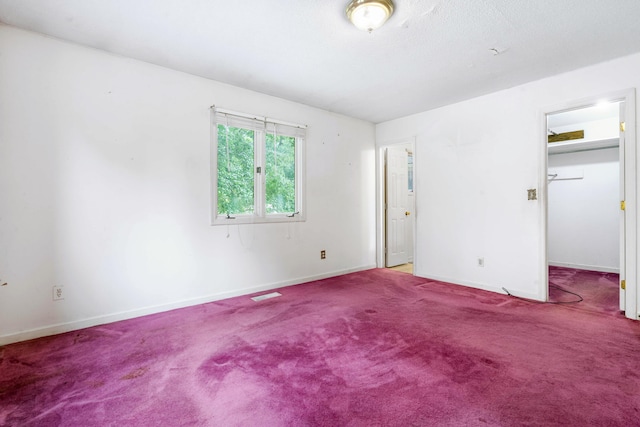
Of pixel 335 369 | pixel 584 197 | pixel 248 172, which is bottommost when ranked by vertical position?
pixel 335 369

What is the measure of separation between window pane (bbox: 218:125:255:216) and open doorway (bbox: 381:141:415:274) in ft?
8.31

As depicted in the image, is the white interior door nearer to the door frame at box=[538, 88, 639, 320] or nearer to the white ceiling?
the door frame at box=[538, 88, 639, 320]

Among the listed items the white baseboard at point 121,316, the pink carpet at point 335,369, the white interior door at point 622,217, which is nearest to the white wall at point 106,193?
the white baseboard at point 121,316

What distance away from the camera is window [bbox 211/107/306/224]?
3.51 metres

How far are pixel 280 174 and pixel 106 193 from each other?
1.96 m

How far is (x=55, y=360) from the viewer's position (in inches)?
84.0

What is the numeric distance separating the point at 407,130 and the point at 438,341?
3388 mm

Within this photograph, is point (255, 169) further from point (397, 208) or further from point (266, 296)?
point (397, 208)

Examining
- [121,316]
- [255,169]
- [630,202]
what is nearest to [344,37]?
[255,169]

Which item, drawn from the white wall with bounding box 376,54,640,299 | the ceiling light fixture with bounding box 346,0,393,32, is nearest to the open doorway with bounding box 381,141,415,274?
the white wall with bounding box 376,54,640,299

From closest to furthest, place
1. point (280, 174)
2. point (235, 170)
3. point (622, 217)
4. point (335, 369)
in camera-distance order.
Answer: point (335, 369) → point (622, 217) → point (235, 170) → point (280, 174)

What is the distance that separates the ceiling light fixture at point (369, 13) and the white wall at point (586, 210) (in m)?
4.96

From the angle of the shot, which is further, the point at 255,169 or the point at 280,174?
the point at 280,174

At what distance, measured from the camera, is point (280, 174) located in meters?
4.05
